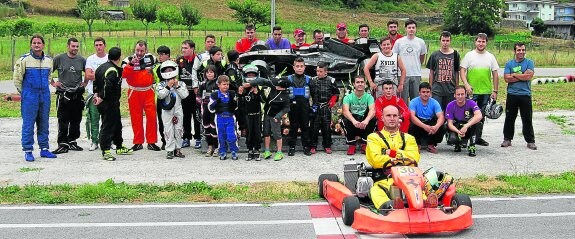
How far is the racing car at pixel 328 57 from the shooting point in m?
12.4

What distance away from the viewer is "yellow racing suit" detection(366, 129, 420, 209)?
768 cm

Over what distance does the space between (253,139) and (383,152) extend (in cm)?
370

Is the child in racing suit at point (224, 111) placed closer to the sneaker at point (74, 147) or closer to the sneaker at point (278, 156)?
the sneaker at point (278, 156)

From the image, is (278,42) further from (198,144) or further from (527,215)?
(527,215)

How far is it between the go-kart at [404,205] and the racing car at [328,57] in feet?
15.6

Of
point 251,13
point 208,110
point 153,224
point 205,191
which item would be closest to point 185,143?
point 208,110

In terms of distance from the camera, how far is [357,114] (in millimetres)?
11539

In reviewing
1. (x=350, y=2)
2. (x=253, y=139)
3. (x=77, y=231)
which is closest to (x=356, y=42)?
(x=253, y=139)

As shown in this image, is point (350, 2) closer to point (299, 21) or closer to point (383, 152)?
point (299, 21)

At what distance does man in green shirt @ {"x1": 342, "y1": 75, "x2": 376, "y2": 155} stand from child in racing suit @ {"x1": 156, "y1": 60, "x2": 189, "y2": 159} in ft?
9.41

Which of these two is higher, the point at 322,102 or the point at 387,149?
the point at 322,102

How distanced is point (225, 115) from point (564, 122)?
8.90 meters

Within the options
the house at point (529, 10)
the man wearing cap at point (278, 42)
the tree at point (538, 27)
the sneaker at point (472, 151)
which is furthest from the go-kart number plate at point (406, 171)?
the house at point (529, 10)

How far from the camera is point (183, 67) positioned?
12188mm
